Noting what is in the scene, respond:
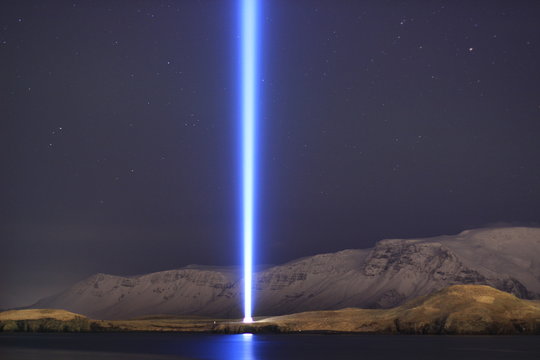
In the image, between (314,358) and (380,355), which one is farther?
(380,355)

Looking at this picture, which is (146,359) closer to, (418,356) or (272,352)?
(272,352)

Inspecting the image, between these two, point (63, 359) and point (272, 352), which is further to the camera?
point (272, 352)

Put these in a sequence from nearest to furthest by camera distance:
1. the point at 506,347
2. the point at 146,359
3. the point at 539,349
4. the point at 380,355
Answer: the point at 146,359 → the point at 380,355 → the point at 539,349 → the point at 506,347

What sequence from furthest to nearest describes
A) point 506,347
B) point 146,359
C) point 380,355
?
point 506,347
point 380,355
point 146,359

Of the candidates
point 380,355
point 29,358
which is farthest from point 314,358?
point 29,358

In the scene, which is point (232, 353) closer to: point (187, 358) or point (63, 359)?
point (187, 358)

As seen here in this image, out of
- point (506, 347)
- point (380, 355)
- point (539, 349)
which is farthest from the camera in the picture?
point (506, 347)

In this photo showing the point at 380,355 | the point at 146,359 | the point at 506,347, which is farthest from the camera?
the point at 506,347

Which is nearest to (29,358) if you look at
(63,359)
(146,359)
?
(63,359)

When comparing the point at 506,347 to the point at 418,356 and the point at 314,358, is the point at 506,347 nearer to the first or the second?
the point at 418,356
